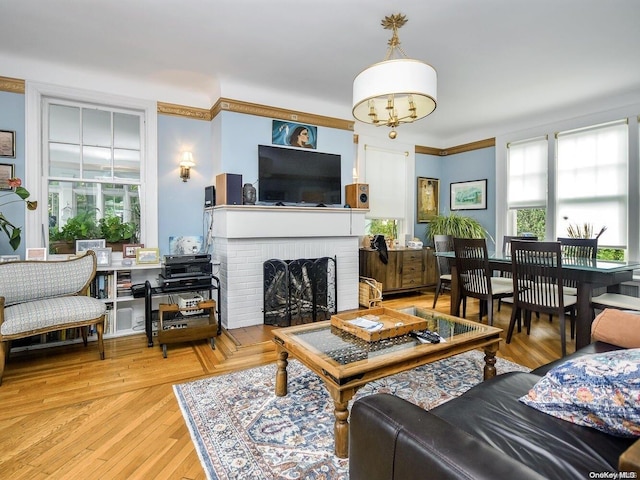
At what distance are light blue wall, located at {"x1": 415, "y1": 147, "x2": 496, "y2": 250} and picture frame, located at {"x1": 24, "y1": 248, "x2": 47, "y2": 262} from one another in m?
4.99

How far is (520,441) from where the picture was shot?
112 centimetres

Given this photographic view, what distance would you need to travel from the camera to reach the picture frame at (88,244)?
3398 mm

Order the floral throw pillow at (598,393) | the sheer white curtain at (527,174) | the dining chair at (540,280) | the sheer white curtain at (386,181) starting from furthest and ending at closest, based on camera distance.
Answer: the sheer white curtain at (386,181) → the sheer white curtain at (527,174) → the dining chair at (540,280) → the floral throw pillow at (598,393)

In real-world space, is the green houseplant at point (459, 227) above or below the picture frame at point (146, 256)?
above

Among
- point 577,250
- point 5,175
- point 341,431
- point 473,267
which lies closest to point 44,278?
point 5,175

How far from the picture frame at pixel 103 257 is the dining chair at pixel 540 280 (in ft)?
12.5

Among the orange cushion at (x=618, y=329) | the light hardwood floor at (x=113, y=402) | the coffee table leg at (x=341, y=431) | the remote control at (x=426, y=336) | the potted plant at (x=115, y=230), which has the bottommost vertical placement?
the light hardwood floor at (x=113, y=402)

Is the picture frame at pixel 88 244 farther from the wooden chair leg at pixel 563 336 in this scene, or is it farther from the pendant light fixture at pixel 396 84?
the wooden chair leg at pixel 563 336

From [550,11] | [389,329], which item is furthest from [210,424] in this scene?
[550,11]

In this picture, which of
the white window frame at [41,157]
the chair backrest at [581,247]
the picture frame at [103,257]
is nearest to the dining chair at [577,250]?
the chair backrest at [581,247]

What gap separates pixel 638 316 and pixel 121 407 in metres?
2.85

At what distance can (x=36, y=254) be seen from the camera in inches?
122

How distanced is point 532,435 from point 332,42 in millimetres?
3006

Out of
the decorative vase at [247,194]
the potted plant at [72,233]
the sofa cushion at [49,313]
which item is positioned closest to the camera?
the sofa cushion at [49,313]
